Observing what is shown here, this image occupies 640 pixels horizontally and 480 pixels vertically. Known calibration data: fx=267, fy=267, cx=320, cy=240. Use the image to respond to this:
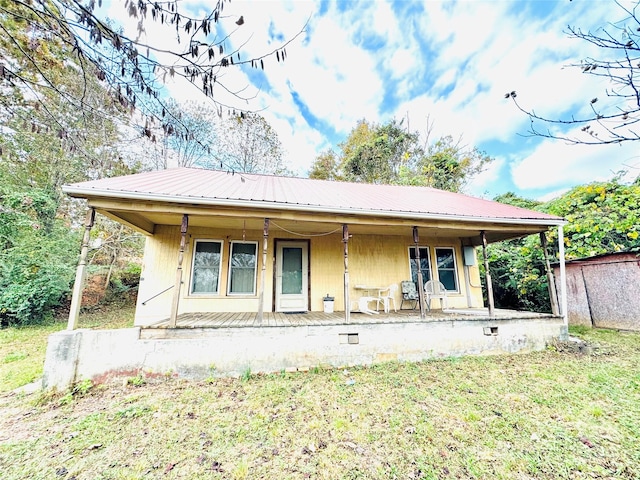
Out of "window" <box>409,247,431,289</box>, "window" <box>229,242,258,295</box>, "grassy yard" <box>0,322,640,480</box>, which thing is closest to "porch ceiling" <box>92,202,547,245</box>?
"window" <box>229,242,258,295</box>

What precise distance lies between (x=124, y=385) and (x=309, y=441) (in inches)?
120

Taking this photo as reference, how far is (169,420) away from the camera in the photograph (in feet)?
10.1

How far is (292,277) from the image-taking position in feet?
22.1

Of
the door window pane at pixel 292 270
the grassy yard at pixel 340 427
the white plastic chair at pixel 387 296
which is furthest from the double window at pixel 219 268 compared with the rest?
the white plastic chair at pixel 387 296

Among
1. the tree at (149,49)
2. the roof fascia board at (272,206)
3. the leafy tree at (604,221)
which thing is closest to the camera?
the tree at (149,49)

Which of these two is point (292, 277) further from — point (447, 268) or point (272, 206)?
point (447, 268)

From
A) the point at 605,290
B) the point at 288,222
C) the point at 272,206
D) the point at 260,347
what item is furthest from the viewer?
the point at 605,290

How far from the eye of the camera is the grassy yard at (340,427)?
230cm

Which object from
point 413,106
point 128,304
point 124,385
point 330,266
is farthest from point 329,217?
point 413,106

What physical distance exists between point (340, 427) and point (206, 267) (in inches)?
189

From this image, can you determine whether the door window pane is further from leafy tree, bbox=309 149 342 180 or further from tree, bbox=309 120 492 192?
leafy tree, bbox=309 149 342 180

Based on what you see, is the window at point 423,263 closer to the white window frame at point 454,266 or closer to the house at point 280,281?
the house at point 280,281

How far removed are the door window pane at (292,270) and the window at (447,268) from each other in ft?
13.3

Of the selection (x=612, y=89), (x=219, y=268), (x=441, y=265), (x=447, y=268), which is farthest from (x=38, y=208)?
(x=612, y=89)
